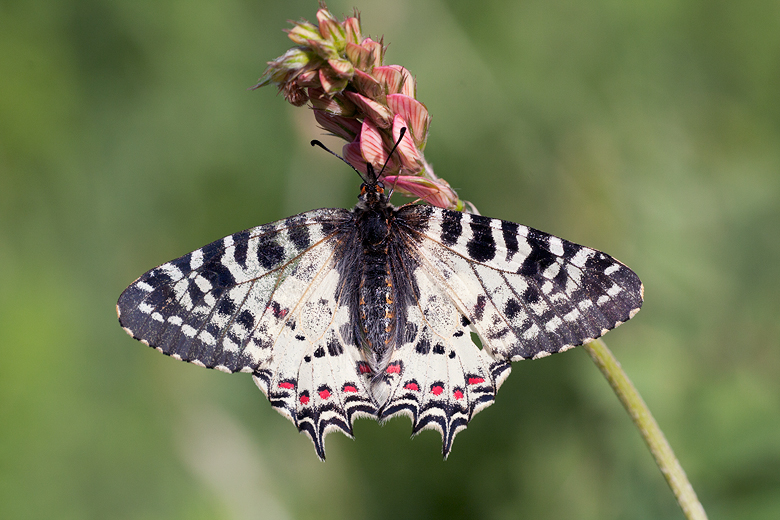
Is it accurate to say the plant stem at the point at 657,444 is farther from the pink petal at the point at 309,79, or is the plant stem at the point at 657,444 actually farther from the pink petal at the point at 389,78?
the pink petal at the point at 309,79

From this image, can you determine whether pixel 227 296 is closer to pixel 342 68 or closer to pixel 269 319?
pixel 269 319

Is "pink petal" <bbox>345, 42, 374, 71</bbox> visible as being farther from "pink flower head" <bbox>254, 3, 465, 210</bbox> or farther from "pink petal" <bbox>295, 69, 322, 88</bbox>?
"pink petal" <bbox>295, 69, 322, 88</bbox>

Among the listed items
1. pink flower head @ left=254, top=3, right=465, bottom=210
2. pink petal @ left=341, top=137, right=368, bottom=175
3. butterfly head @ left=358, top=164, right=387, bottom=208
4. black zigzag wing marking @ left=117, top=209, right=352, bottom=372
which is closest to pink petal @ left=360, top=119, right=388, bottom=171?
pink flower head @ left=254, top=3, right=465, bottom=210

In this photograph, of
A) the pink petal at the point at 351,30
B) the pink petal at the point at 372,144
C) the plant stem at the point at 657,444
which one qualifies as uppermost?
the pink petal at the point at 351,30

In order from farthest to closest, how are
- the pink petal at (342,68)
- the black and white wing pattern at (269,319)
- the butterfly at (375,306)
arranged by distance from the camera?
the black and white wing pattern at (269,319), the butterfly at (375,306), the pink petal at (342,68)

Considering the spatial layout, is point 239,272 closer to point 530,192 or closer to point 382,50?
point 382,50

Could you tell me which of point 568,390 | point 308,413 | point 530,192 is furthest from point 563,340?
point 530,192

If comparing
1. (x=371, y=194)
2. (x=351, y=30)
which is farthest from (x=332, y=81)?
(x=371, y=194)

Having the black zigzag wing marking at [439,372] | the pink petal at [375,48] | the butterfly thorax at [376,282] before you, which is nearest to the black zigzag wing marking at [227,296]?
the butterfly thorax at [376,282]
